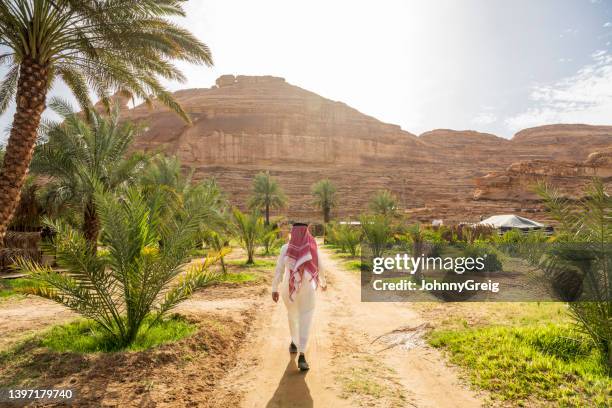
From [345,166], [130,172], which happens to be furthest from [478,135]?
[130,172]

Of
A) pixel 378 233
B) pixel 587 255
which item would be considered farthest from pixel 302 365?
pixel 378 233

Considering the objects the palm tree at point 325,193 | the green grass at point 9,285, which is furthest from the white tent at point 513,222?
the palm tree at point 325,193

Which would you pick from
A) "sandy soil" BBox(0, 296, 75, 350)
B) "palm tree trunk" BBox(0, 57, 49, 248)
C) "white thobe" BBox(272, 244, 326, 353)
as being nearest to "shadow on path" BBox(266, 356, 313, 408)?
"white thobe" BBox(272, 244, 326, 353)

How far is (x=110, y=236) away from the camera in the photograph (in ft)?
13.5

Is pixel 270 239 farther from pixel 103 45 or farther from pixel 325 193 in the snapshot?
pixel 325 193

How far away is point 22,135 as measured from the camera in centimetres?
646

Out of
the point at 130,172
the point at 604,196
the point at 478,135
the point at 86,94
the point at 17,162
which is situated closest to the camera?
the point at 604,196

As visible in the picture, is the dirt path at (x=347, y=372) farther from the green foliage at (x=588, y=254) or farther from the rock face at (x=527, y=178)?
the rock face at (x=527, y=178)

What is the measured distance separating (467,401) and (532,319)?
3.26m

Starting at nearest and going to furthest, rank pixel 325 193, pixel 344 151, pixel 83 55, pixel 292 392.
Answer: pixel 292 392 < pixel 83 55 < pixel 325 193 < pixel 344 151

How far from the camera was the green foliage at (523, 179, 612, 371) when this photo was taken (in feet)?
12.2

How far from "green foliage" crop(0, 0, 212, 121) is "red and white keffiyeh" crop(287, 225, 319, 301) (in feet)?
20.4

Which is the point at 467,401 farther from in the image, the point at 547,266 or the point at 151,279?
the point at 151,279

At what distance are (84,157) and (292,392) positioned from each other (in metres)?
11.2
